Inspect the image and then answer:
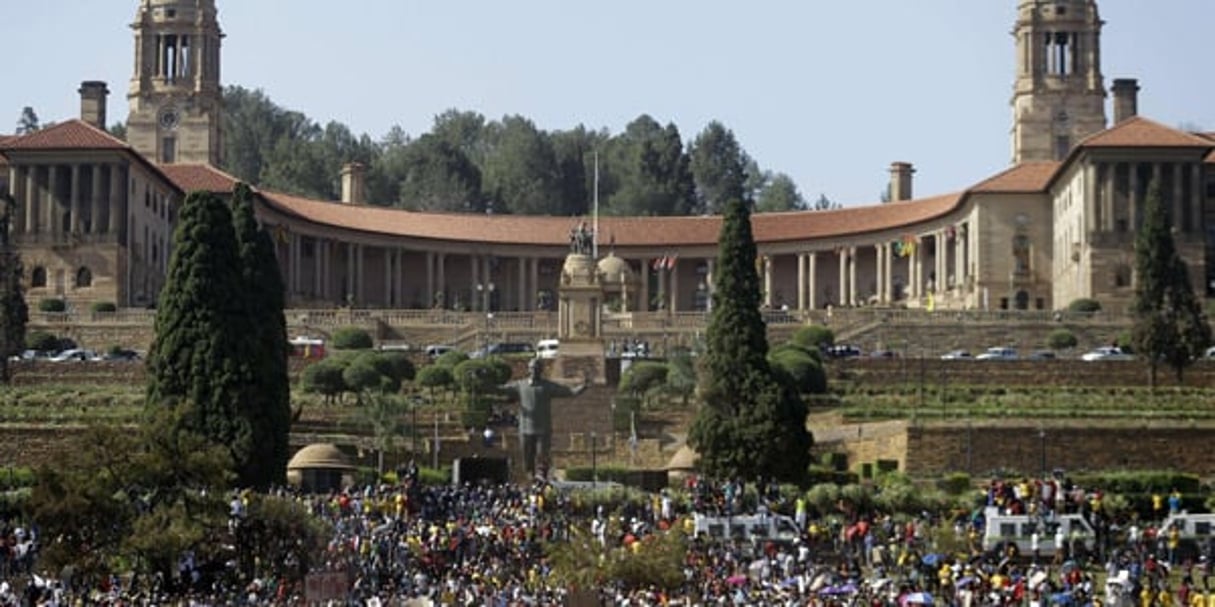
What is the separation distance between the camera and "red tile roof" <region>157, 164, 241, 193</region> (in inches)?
3932

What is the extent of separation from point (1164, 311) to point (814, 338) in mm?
12738

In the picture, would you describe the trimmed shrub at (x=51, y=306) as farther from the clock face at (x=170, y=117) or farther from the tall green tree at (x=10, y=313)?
the clock face at (x=170, y=117)

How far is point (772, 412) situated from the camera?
55.5 meters

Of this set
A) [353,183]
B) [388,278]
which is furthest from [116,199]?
[353,183]

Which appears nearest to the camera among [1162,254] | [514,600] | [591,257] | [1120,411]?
[514,600]

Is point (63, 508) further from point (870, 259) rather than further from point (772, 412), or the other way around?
point (870, 259)

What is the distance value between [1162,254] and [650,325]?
2167 cm

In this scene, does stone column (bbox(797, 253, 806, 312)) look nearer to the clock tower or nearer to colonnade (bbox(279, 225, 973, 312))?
colonnade (bbox(279, 225, 973, 312))

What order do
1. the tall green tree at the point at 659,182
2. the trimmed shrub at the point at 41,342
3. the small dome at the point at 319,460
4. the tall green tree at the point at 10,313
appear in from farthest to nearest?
the tall green tree at the point at 659,182
the trimmed shrub at the point at 41,342
the tall green tree at the point at 10,313
the small dome at the point at 319,460

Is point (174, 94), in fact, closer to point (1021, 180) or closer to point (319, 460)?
point (1021, 180)

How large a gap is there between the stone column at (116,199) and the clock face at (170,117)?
89.8 feet

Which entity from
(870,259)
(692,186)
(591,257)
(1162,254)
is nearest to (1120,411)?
(1162,254)

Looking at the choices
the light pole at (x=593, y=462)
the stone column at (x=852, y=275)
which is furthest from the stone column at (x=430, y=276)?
the light pole at (x=593, y=462)

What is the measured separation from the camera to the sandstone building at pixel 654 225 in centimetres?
9281
